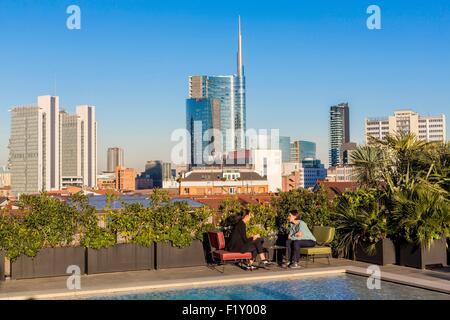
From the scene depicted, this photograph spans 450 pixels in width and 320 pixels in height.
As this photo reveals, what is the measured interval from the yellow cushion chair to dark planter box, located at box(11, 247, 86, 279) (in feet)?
14.5

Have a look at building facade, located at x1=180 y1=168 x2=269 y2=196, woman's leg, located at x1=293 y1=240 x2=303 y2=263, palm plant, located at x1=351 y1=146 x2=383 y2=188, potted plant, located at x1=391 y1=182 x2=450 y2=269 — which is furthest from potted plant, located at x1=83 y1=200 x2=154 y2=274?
building facade, located at x1=180 y1=168 x2=269 y2=196

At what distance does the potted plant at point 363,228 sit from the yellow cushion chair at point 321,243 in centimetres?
38

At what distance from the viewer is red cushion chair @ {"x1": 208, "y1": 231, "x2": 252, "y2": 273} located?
10742mm

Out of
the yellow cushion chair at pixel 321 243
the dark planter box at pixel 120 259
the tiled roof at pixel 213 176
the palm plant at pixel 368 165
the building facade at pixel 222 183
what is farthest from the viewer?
the tiled roof at pixel 213 176

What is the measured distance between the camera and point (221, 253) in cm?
1078

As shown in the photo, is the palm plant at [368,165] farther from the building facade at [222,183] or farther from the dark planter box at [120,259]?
the building facade at [222,183]

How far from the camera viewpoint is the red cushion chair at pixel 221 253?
10742 mm

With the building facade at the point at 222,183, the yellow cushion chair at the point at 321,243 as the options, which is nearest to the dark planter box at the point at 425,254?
the yellow cushion chair at the point at 321,243

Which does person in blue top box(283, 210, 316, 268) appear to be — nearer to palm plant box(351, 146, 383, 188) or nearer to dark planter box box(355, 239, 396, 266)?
dark planter box box(355, 239, 396, 266)

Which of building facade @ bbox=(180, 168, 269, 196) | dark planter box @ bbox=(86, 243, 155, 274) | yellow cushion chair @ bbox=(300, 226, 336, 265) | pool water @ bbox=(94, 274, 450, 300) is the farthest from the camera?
building facade @ bbox=(180, 168, 269, 196)

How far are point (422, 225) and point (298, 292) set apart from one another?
11.5 feet

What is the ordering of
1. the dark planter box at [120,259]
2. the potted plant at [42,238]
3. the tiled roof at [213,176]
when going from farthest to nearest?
the tiled roof at [213,176]
the dark planter box at [120,259]
the potted plant at [42,238]

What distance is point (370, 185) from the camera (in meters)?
14.7
